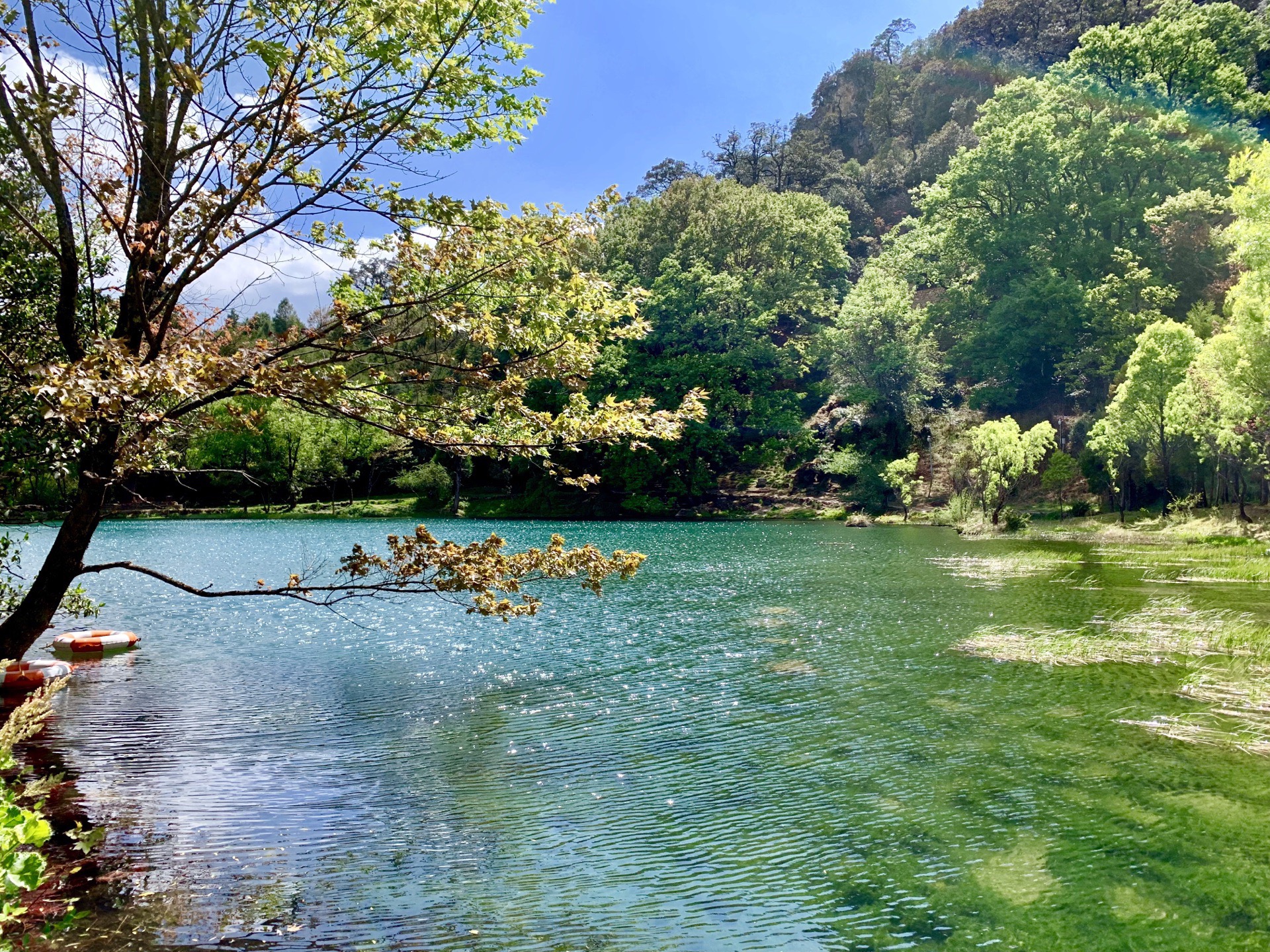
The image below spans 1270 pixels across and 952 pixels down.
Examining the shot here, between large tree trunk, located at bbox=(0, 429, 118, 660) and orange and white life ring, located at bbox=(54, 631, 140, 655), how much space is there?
14597 mm

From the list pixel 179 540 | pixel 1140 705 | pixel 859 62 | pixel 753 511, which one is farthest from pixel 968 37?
pixel 1140 705

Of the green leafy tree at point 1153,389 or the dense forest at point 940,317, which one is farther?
the dense forest at point 940,317

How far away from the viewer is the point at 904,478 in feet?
209

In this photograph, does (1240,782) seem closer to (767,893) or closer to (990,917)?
(990,917)

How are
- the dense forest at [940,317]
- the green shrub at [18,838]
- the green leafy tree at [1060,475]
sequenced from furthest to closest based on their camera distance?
the dense forest at [940,317], the green leafy tree at [1060,475], the green shrub at [18,838]

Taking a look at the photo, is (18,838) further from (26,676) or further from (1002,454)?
(1002,454)

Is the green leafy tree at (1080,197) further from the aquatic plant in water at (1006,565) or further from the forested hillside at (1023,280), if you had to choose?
the aquatic plant in water at (1006,565)

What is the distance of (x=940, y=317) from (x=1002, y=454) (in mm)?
31195

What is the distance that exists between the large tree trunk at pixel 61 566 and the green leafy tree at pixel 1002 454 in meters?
46.7

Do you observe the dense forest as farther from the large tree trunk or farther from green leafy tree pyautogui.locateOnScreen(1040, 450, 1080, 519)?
the large tree trunk

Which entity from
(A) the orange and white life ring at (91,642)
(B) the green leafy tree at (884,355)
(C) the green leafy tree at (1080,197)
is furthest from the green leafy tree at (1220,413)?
(A) the orange and white life ring at (91,642)

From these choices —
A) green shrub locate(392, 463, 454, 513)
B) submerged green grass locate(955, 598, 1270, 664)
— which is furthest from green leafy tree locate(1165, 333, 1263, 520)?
green shrub locate(392, 463, 454, 513)

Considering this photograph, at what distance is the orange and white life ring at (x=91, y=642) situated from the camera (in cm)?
1991

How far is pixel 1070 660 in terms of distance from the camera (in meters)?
17.2
